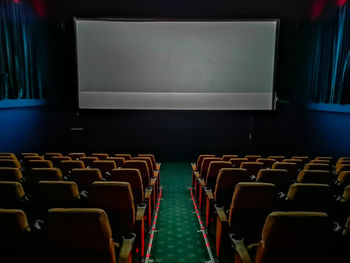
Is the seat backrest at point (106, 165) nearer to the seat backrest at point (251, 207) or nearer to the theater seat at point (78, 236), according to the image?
the seat backrest at point (251, 207)

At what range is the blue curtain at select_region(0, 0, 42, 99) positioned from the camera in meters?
6.71

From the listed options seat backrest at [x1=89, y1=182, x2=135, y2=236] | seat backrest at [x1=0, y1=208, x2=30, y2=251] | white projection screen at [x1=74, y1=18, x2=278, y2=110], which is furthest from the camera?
white projection screen at [x1=74, y1=18, x2=278, y2=110]

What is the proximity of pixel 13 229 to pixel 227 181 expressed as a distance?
2177 millimetres

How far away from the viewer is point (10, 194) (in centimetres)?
236

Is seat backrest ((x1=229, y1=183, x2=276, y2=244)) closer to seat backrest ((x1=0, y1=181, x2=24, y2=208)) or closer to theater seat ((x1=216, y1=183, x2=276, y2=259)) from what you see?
theater seat ((x1=216, y1=183, x2=276, y2=259))

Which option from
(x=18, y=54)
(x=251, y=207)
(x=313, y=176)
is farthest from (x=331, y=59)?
(x=18, y=54)

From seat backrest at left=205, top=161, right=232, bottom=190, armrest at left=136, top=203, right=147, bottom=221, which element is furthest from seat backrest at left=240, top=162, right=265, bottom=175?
armrest at left=136, top=203, right=147, bottom=221

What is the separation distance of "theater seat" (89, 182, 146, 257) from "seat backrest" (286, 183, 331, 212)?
4.58 ft

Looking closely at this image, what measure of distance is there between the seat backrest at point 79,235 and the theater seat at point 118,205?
2.20ft

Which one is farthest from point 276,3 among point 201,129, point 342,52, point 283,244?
point 283,244

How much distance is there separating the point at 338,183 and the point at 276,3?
22.7 ft

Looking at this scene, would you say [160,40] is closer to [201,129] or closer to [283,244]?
[201,129]

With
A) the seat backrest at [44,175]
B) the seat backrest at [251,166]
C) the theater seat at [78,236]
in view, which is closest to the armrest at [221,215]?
the theater seat at [78,236]

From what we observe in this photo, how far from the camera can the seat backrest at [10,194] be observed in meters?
2.33
